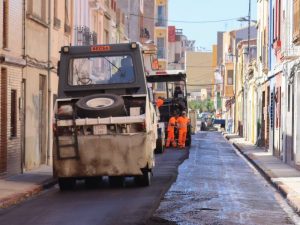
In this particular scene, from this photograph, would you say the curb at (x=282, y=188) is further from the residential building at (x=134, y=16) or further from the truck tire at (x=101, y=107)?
the residential building at (x=134, y=16)

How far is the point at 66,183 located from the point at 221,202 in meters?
4.55

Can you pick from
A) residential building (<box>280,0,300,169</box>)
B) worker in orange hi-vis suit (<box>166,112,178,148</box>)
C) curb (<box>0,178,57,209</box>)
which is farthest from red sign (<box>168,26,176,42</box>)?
curb (<box>0,178,57,209</box>)

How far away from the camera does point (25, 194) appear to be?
17969 millimetres

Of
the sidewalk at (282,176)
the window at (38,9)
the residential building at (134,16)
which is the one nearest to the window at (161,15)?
the residential building at (134,16)

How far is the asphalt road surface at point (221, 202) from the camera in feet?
44.9

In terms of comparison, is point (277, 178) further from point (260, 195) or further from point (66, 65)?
point (66, 65)

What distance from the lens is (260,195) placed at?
18250 millimetres

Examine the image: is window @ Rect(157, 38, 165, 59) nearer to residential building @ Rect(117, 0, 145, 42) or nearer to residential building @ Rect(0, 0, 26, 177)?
residential building @ Rect(117, 0, 145, 42)

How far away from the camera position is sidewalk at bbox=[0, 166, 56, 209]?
16.9 m

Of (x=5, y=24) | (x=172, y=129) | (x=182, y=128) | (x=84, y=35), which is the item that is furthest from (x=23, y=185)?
(x=182, y=128)

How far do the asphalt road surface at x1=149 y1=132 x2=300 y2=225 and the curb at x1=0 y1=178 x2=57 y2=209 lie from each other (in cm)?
288

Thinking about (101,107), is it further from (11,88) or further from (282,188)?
(11,88)

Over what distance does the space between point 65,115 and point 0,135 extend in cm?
397

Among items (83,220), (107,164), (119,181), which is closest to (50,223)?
(83,220)
